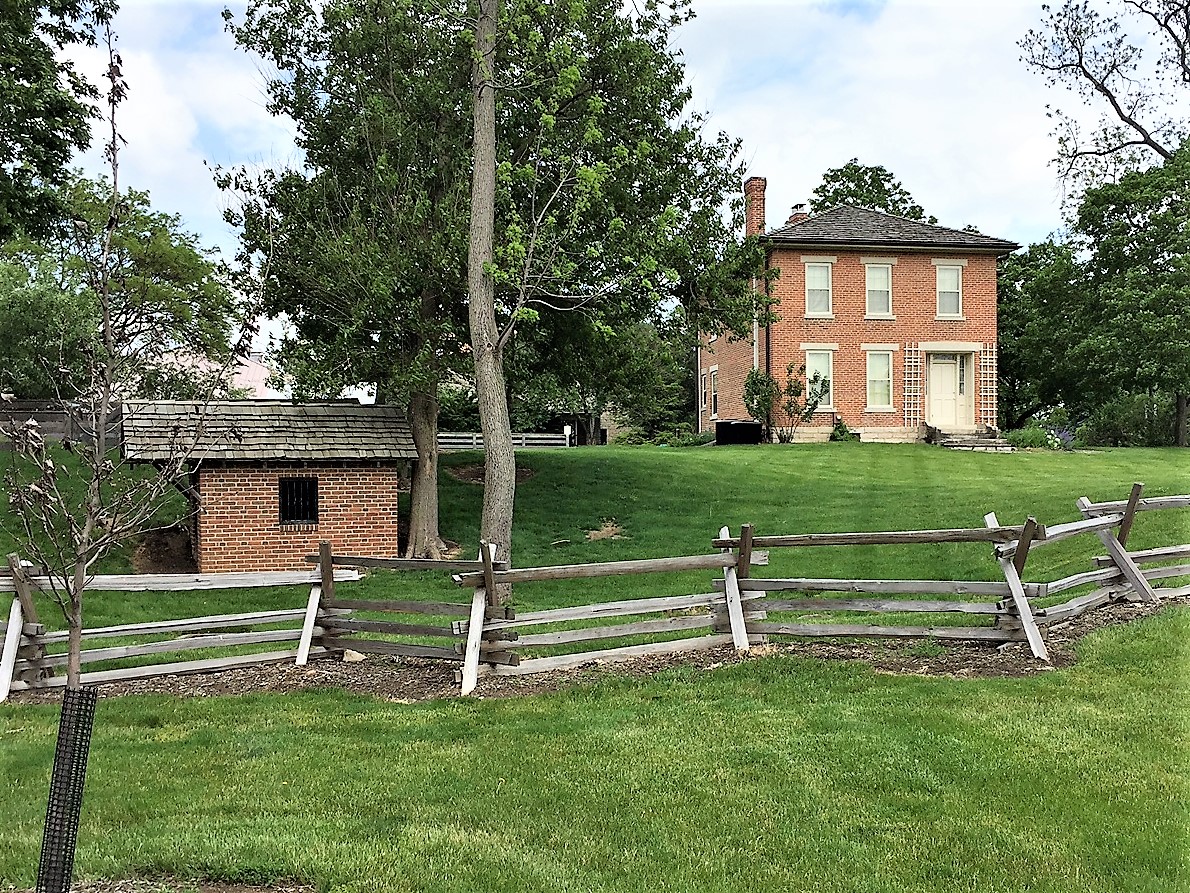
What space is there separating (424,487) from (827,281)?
65.0 ft

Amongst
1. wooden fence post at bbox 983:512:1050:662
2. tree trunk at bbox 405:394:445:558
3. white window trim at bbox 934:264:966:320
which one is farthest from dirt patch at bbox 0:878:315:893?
white window trim at bbox 934:264:966:320

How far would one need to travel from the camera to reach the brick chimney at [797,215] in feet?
122

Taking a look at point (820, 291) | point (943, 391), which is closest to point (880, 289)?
point (820, 291)

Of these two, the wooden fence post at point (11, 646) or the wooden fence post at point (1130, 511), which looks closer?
the wooden fence post at point (11, 646)

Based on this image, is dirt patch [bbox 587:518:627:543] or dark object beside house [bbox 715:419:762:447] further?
dark object beside house [bbox 715:419:762:447]

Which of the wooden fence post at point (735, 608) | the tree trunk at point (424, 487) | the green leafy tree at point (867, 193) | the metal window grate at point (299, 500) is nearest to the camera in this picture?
the wooden fence post at point (735, 608)

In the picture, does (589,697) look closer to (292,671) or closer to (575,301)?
(292,671)

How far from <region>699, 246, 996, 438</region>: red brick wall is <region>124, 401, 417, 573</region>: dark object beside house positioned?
18.3 m

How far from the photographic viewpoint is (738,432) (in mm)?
33312

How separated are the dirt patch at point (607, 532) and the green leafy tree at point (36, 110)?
10.9 meters

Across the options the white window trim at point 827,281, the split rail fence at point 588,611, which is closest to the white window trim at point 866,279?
the white window trim at point 827,281

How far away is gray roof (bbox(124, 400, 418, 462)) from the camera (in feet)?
56.3

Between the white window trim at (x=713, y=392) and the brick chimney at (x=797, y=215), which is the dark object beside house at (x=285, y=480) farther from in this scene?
the brick chimney at (x=797, y=215)

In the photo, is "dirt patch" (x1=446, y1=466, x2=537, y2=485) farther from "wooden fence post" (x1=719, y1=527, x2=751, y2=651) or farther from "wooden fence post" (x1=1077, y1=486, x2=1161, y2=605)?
"wooden fence post" (x1=1077, y1=486, x2=1161, y2=605)
